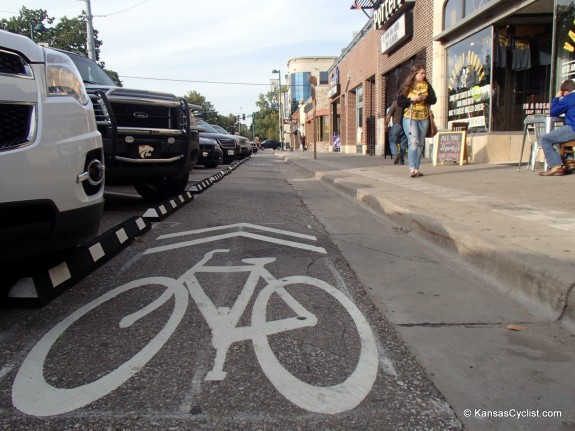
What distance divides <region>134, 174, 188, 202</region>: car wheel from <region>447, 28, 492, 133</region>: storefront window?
27.2ft

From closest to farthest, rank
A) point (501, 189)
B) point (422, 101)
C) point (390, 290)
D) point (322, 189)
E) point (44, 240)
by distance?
point (44, 240) < point (390, 290) < point (501, 189) < point (422, 101) < point (322, 189)

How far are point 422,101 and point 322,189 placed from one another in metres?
2.60

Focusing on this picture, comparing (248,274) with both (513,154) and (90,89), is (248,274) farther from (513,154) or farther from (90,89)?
(513,154)

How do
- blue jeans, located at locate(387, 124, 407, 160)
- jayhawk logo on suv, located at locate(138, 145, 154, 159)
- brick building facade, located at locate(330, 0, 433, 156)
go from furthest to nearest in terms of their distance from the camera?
brick building facade, located at locate(330, 0, 433, 156), blue jeans, located at locate(387, 124, 407, 160), jayhawk logo on suv, located at locate(138, 145, 154, 159)

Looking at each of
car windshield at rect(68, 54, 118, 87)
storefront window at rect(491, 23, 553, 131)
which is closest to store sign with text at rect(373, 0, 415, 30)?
storefront window at rect(491, 23, 553, 131)

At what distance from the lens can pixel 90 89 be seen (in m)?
5.20

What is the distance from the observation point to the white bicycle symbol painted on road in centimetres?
201

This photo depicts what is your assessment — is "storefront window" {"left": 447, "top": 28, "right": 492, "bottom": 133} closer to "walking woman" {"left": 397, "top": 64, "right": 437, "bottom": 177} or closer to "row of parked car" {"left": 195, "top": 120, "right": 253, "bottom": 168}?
"walking woman" {"left": 397, "top": 64, "right": 437, "bottom": 177}

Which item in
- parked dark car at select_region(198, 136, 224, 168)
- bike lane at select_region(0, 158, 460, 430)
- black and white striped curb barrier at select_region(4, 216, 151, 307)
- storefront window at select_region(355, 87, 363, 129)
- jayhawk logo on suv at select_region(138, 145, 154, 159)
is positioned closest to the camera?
bike lane at select_region(0, 158, 460, 430)

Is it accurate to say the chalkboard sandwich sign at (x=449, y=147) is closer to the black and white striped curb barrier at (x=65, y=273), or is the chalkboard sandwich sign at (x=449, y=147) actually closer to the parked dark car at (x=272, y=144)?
the black and white striped curb barrier at (x=65, y=273)

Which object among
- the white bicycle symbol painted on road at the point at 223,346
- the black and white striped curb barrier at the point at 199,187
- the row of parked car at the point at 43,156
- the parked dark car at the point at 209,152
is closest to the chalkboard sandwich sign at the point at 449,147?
the black and white striped curb barrier at the point at 199,187

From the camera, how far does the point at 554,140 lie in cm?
770

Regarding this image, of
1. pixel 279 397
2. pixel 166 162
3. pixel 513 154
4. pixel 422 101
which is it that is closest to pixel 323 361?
pixel 279 397

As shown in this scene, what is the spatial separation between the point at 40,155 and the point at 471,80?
12.0 meters
